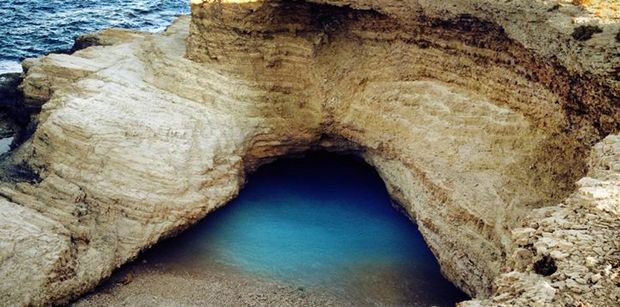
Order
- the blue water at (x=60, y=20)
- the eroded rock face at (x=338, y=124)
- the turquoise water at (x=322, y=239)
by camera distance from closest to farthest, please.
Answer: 1. the eroded rock face at (x=338, y=124)
2. the turquoise water at (x=322, y=239)
3. the blue water at (x=60, y=20)

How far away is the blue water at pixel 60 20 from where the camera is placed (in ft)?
88.5

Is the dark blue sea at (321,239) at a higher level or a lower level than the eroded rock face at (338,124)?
lower

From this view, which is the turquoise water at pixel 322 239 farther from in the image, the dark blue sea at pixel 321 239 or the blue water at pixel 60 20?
the blue water at pixel 60 20

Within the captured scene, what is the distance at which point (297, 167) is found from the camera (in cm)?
1728

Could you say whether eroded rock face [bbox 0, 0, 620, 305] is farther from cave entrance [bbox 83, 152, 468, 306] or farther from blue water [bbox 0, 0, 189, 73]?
blue water [bbox 0, 0, 189, 73]

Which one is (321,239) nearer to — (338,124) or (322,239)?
(322,239)

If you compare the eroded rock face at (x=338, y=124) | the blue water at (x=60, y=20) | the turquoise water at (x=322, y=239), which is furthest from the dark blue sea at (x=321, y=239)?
the blue water at (x=60, y=20)

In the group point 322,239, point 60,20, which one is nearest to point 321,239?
point 322,239

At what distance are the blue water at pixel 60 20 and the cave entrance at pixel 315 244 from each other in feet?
51.1

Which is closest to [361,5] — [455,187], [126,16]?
[455,187]

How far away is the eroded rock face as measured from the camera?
410 inches

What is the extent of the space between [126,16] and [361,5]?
944 inches

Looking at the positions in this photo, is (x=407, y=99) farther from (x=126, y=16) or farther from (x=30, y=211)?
(x=126, y=16)

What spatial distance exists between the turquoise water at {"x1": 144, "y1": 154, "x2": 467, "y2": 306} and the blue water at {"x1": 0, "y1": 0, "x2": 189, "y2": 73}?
51.1 feet
